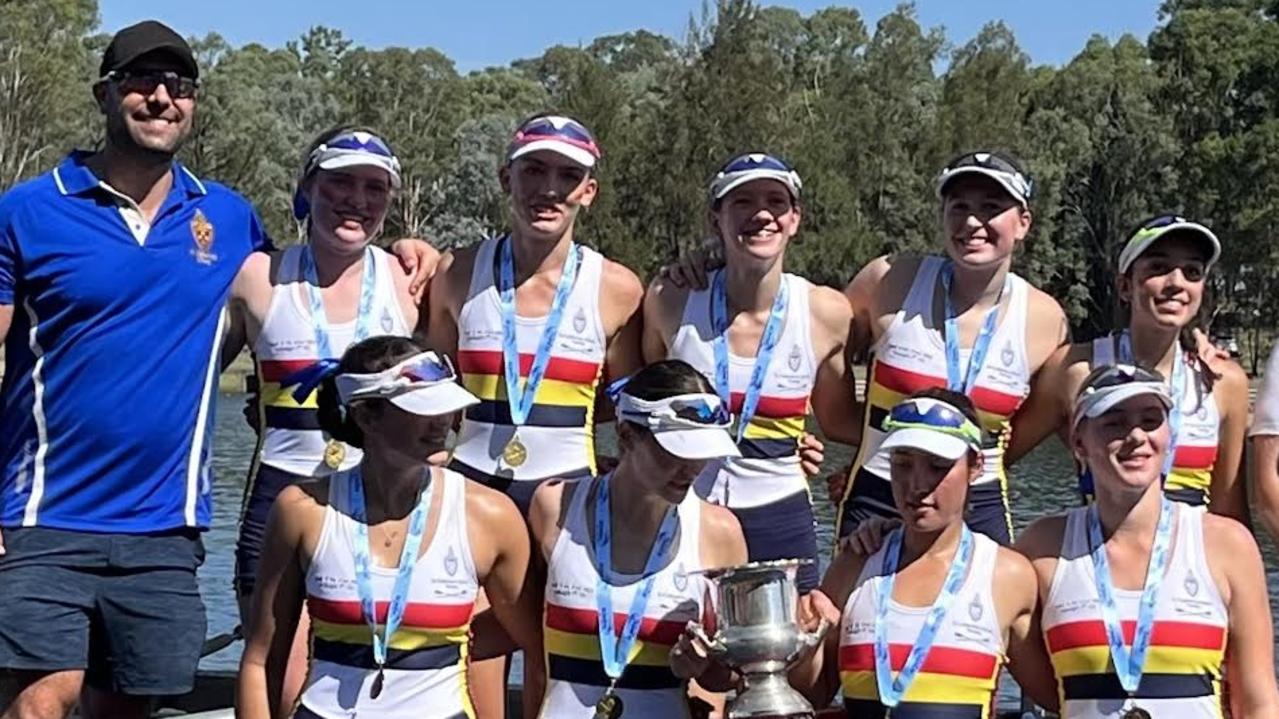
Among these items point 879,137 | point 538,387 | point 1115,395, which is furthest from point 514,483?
point 879,137

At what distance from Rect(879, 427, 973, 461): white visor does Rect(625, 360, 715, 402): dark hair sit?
0.53 metres

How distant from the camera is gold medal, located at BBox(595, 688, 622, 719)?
5.02m

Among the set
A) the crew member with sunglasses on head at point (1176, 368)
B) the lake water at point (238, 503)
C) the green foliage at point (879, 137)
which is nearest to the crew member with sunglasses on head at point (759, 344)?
the crew member with sunglasses on head at point (1176, 368)

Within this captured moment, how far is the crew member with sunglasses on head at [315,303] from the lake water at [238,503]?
4.36 meters

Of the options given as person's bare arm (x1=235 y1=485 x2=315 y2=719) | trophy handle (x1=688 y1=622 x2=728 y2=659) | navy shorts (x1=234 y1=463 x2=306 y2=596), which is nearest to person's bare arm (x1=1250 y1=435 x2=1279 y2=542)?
trophy handle (x1=688 y1=622 x2=728 y2=659)

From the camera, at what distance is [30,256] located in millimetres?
5348

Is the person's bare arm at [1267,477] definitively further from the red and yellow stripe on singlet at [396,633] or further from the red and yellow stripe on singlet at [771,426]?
the red and yellow stripe on singlet at [396,633]

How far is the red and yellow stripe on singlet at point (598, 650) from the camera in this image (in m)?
5.03

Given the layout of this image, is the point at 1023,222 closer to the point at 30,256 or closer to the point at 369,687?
the point at 369,687

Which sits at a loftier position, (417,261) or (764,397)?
(417,261)

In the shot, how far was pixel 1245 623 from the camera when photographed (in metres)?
5.06

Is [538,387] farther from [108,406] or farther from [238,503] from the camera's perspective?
[238,503]

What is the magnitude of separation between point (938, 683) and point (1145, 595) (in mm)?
624

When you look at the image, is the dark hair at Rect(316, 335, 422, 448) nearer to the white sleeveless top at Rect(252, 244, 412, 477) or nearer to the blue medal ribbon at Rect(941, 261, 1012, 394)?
the white sleeveless top at Rect(252, 244, 412, 477)
